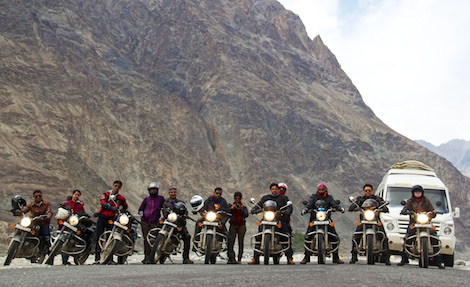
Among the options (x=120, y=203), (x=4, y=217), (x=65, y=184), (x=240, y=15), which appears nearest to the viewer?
(x=120, y=203)

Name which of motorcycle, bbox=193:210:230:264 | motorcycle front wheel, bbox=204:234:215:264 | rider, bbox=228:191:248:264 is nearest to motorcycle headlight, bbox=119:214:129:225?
motorcycle, bbox=193:210:230:264

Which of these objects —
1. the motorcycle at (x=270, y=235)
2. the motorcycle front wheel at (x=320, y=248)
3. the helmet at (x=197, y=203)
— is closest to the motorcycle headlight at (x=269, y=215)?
the motorcycle at (x=270, y=235)

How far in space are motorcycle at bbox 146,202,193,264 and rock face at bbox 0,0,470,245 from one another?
126 ft

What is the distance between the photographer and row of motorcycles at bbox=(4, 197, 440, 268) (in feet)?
44.0

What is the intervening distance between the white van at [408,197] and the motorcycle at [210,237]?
18.3ft

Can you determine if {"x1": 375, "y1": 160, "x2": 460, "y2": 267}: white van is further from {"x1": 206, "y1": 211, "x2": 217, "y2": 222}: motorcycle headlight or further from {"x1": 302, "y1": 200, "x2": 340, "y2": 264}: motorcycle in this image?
{"x1": 206, "y1": 211, "x2": 217, "y2": 222}: motorcycle headlight

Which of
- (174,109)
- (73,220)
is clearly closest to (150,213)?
(73,220)

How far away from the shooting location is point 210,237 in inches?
549

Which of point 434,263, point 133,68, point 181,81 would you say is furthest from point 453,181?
point 434,263

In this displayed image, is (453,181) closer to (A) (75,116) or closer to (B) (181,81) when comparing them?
(B) (181,81)

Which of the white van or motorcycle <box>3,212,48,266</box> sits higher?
the white van

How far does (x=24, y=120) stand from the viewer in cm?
6078

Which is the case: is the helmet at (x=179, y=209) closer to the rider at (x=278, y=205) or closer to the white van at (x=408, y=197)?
the rider at (x=278, y=205)

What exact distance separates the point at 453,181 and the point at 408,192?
87.2 metres
